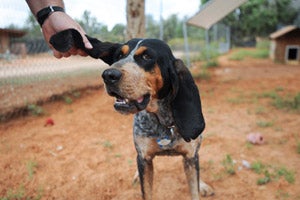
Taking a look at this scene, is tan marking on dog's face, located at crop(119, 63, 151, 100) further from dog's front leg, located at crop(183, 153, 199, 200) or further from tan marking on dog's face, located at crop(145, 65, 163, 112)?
dog's front leg, located at crop(183, 153, 199, 200)

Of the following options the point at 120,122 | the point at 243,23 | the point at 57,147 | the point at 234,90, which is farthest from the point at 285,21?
the point at 57,147

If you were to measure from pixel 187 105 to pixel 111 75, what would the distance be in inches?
27.0

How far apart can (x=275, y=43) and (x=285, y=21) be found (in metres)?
9.60

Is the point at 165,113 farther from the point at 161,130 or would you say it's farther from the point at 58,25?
the point at 58,25

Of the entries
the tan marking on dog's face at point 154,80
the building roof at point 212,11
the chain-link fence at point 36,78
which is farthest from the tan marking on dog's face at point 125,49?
the building roof at point 212,11

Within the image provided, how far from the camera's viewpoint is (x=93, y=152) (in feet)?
13.5

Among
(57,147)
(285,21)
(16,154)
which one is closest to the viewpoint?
(16,154)

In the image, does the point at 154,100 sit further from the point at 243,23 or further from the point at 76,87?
the point at 243,23

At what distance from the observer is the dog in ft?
6.13

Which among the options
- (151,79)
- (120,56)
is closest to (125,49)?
(120,56)

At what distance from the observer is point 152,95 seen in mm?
2082

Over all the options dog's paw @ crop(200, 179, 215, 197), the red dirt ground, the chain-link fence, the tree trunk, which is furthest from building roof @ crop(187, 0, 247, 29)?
dog's paw @ crop(200, 179, 215, 197)

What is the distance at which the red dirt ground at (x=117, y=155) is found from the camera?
311 centimetres

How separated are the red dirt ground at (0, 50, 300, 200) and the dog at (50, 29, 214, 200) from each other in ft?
2.57
